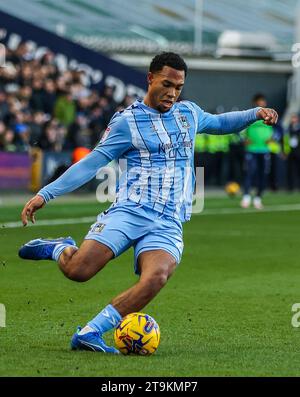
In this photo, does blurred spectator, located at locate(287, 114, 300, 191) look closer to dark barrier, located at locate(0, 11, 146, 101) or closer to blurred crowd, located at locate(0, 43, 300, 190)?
dark barrier, located at locate(0, 11, 146, 101)

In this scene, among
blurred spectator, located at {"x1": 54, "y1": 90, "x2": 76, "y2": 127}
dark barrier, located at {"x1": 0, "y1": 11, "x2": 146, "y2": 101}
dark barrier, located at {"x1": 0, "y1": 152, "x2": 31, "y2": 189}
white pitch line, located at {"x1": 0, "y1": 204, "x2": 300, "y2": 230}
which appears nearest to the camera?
white pitch line, located at {"x1": 0, "y1": 204, "x2": 300, "y2": 230}

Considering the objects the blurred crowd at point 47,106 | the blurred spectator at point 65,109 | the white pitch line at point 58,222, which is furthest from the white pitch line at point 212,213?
the blurred spectator at point 65,109

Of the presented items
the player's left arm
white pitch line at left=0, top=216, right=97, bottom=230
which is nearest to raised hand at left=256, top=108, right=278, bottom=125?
the player's left arm

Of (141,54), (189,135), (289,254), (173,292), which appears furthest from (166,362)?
(141,54)

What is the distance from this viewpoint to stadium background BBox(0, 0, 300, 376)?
937cm

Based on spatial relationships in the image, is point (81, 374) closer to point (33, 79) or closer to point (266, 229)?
point (266, 229)

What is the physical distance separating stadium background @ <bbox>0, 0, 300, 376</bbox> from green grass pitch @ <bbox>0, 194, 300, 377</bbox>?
0.02 m

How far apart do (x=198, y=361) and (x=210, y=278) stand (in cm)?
554

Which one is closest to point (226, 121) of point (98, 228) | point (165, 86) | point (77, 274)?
point (165, 86)

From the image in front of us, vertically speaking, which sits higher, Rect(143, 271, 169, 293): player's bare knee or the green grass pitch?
Rect(143, 271, 169, 293): player's bare knee

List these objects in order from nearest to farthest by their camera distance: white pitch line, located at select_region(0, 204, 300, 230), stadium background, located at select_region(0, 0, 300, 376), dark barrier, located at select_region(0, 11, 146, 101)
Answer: stadium background, located at select_region(0, 0, 300, 376) → white pitch line, located at select_region(0, 204, 300, 230) → dark barrier, located at select_region(0, 11, 146, 101)

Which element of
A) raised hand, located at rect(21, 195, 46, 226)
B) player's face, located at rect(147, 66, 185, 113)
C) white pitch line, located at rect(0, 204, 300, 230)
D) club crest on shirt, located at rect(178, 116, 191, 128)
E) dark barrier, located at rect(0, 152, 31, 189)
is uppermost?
player's face, located at rect(147, 66, 185, 113)

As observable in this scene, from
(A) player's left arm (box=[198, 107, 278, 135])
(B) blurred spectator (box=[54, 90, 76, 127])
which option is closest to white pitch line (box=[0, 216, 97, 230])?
(B) blurred spectator (box=[54, 90, 76, 127])

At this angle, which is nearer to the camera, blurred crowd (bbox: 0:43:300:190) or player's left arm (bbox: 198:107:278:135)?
player's left arm (bbox: 198:107:278:135)
